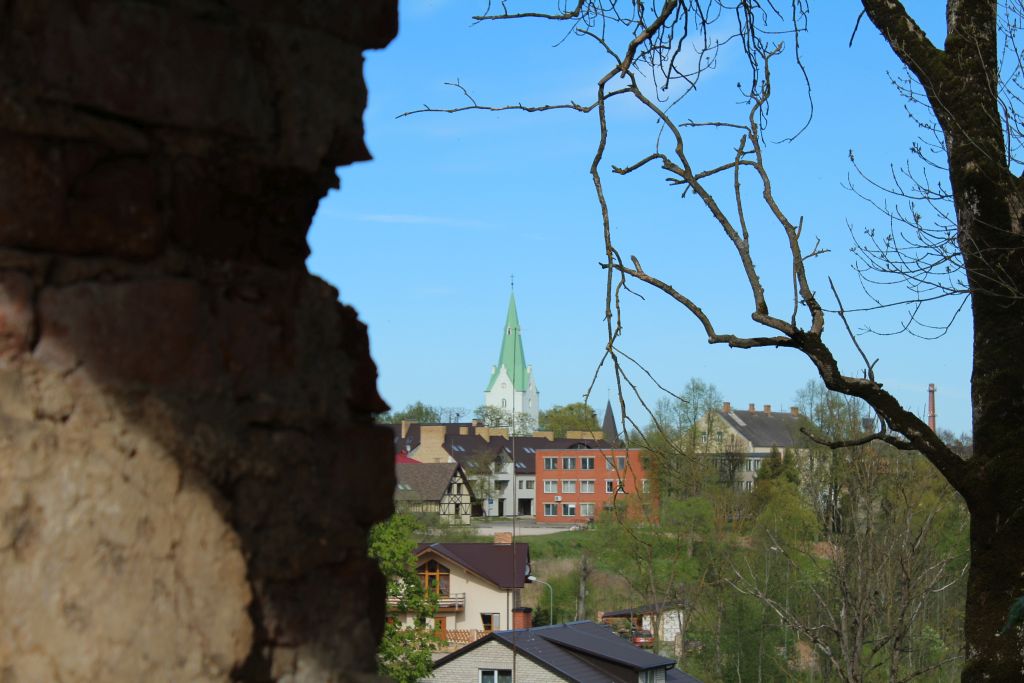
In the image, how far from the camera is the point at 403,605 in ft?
73.3

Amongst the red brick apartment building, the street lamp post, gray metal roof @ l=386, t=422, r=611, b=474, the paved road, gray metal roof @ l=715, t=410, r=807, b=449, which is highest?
gray metal roof @ l=715, t=410, r=807, b=449

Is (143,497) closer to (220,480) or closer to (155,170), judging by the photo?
(220,480)

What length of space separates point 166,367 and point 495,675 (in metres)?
22.5

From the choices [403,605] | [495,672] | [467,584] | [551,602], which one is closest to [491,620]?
[467,584]

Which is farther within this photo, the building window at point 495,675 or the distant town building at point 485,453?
the distant town building at point 485,453

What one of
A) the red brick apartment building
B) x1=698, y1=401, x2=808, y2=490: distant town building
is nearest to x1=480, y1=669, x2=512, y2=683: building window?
x1=698, y1=401, x2=808, y2=490: distant town building

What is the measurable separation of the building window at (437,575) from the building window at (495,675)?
8.91 m

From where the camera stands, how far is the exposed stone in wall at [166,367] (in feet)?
4.43

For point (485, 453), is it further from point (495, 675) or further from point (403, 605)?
point (403, 605)

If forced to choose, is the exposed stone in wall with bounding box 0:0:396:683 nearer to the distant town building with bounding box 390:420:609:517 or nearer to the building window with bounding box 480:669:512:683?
the building window with bounding box 480:669:512:683

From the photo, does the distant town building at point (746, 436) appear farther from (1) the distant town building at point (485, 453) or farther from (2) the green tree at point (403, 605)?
(2) the green tree at point (403, 605)

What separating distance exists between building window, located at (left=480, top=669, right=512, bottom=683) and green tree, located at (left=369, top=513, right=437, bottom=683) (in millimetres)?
1229

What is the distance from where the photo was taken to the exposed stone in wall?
4.43ft

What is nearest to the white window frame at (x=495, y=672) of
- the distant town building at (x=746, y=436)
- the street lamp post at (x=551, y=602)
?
the street lamp post at (x=551, y=602)
